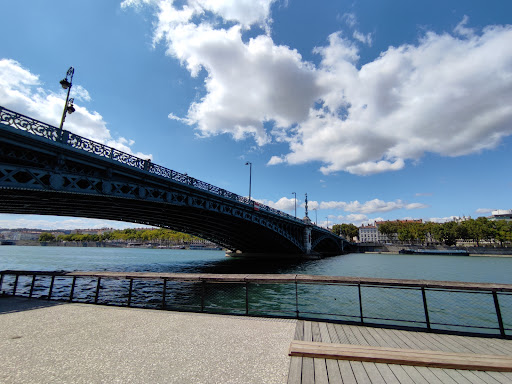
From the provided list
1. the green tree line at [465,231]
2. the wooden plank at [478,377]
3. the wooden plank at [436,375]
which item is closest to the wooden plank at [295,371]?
the wooden plank at [436,375]

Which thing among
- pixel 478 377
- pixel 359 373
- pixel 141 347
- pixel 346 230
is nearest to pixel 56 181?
pixel 141 347

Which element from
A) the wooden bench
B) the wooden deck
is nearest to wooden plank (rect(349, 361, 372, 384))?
the wooden deck

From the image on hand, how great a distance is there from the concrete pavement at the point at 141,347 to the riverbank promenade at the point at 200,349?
19 mm

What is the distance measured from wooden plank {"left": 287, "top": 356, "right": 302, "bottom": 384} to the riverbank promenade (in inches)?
0.7

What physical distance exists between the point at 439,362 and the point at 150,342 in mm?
5882

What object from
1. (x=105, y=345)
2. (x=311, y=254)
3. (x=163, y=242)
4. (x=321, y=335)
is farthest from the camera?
(x=163, y=242)

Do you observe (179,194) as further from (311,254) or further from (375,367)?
(311,254)

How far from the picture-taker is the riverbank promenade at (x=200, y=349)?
167 inches

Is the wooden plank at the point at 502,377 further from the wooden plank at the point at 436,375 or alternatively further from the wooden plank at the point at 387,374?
the wooden plank at the point at 387,374

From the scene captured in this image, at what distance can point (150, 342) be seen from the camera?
584 cm

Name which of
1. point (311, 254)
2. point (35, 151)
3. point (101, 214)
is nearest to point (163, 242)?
point (311, 254)

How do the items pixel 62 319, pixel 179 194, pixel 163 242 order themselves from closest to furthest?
pixel 62 319 < pixel 179 194 < pixel 163 242

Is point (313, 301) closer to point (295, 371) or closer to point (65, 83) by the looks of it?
point (295, 371)

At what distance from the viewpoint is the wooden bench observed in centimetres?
442
